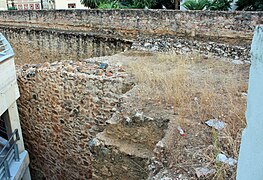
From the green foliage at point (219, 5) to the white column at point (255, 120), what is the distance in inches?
408

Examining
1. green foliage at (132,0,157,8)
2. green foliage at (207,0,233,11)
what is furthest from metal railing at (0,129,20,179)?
green foliage at (132,0,157,8)

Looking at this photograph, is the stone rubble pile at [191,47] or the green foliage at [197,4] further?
the green foliage at [197,4]

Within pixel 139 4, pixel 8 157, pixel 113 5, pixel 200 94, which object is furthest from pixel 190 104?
pixel 113 5

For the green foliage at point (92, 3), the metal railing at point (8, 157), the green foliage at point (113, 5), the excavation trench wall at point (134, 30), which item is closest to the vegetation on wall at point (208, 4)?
the excavation trench wall at point (134, 30)

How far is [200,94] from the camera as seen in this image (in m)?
4.66

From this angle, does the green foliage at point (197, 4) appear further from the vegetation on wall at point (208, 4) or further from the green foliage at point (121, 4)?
the green foliage at point (121, 4)

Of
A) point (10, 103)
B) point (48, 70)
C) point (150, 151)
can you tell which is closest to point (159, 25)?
point (48, 70)

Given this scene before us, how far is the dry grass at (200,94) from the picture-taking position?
123 inches

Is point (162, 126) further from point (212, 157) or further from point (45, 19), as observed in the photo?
point (45, 19)

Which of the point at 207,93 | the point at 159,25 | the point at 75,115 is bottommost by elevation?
the point at 75,115

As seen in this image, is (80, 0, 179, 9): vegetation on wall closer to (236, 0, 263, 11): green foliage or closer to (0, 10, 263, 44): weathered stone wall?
(0, 10, 263, 44): weathered stone wall

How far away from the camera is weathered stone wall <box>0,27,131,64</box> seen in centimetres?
930

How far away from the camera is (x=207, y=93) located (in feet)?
15.0

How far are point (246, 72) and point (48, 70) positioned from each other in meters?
4.43
